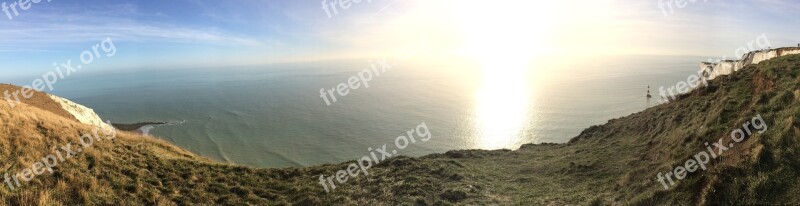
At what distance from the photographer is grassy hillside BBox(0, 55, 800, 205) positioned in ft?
37.0

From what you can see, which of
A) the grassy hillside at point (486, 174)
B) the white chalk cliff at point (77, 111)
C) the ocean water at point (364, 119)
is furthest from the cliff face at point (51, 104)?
the ocean water at point (364, 119)

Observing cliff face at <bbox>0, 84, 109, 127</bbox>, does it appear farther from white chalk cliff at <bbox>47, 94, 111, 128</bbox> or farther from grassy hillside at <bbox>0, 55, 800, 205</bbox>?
grassy hillside at <bbox>0, 55, 800, 205</bbox>

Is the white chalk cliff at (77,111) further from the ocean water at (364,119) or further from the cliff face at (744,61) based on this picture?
the cliff face at (744,61)

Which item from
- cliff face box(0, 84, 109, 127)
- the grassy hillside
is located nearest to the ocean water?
cliff face box(0, 84, 109, 127)

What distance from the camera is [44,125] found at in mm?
18953

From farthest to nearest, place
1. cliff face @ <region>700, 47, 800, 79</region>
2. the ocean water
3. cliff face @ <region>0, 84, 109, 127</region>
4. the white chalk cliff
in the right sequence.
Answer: the ocean water → the white chalk cliff → cliff face @ <region>0, 84, 109, 127</region> → cliff face @ <region>700, 47, 800, 79</region>

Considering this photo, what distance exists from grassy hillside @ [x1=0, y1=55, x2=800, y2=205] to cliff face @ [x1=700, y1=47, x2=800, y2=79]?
257 inches

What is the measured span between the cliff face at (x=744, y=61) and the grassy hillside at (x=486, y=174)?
21.4 ft

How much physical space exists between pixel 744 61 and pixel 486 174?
94.2 feet

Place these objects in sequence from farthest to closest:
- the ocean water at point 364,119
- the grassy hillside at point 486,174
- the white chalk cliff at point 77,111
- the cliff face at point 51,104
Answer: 1. the ocean water at point 364,119
2. the white chalk cliff at point 77,111
3. the cliff face at point 51,104
4. the grassy hillside at point 486,174

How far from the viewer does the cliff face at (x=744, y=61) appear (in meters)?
29.3

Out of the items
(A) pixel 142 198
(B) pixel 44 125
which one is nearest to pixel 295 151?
(B) pixel 44 125

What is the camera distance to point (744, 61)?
34250 mm

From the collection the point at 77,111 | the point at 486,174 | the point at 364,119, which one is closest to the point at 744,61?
the point at 486,174
